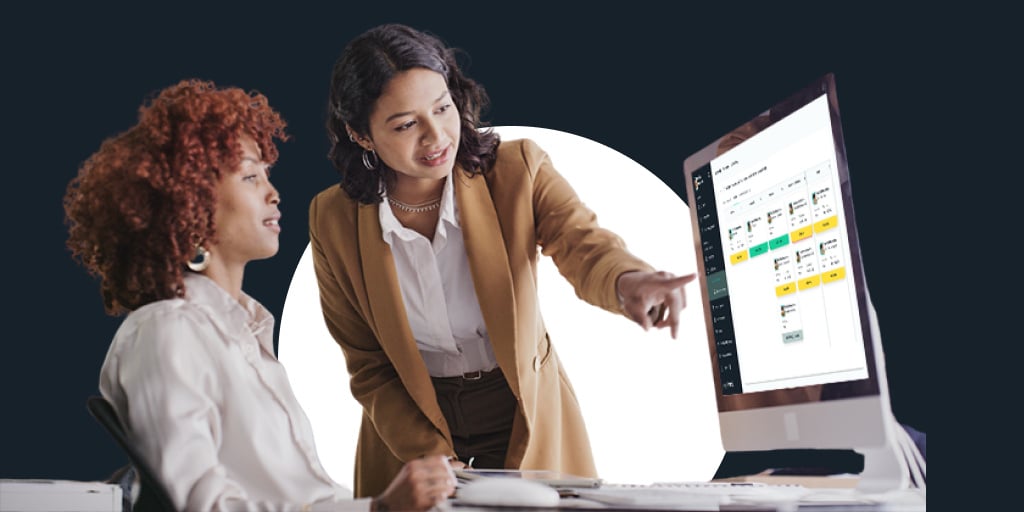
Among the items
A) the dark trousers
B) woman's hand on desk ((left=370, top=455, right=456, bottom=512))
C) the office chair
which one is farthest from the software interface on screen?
the office chair

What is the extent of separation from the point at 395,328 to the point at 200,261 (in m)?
0.77

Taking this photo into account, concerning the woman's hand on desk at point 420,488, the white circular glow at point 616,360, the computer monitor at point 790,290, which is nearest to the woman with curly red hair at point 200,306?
the woman's hand on desk at point 420,488

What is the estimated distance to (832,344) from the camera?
1785 mm

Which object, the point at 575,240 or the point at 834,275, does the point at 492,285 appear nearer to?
the point at 575,240

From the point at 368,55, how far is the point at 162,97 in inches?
26.2

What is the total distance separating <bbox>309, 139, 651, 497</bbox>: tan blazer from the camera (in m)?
2.49

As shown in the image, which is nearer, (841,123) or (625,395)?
(841,123)

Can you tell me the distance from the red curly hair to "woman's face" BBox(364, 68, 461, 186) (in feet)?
1.98

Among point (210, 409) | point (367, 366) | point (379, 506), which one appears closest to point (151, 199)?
point (210, 409)

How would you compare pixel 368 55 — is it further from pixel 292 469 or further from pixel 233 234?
pixel 292 469

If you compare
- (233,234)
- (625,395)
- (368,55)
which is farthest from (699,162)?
(625,395)

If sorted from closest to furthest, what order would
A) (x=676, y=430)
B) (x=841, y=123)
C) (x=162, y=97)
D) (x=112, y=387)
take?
1. (x=112, y=387)
2. (x=841, y=123)
3. (x=162, y=97)
4. (x=676, y=430)

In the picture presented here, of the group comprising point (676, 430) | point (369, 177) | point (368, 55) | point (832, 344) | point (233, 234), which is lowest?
point (676, 430)

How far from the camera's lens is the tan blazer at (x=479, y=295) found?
8.18ft
